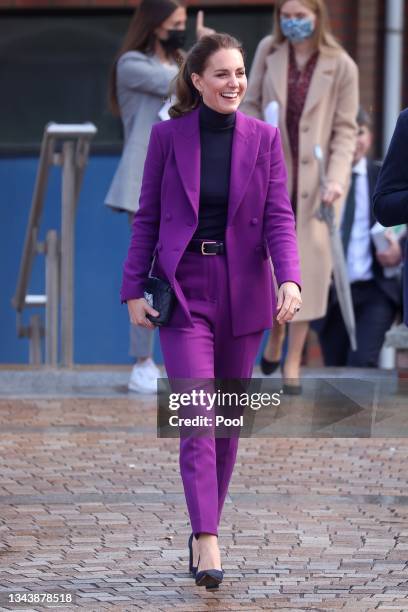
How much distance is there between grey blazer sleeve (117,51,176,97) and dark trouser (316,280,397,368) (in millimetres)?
2095

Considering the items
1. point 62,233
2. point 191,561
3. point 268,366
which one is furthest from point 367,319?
point 191,561

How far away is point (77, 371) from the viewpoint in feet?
32.0

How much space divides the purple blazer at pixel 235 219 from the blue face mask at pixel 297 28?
317 centimetres

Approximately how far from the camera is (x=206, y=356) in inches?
209

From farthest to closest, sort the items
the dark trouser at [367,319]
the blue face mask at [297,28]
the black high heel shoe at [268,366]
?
the dark trouser at [367,319] → the black high heel shoe at [268,366] → the blue face mask at [297,28]

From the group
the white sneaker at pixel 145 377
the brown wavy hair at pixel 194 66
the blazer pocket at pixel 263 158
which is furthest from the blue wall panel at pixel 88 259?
the blazer pocket at pixel 263 158

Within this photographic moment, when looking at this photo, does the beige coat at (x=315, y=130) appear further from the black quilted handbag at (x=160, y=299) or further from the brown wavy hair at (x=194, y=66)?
the black quilted handbag at (x=160, y=299)

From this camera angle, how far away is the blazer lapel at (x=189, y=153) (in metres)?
5.31

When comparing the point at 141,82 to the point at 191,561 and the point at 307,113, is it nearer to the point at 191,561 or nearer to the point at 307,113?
the point at 307,113

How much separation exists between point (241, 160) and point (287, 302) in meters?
0.49

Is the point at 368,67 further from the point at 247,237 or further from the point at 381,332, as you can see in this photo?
the point at 247,237

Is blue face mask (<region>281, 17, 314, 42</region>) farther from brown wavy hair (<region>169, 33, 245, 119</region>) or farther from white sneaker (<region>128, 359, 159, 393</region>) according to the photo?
brown wavy hair (<region>169, 33, 245, 119</region>)

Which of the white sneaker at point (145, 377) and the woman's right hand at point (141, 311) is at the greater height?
the woman's right hand at point (141, 311)

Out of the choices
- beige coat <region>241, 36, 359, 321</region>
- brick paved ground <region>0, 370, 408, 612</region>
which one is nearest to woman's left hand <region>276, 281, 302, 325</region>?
brick paved ground <region>0, 370, 408, 612</region>
